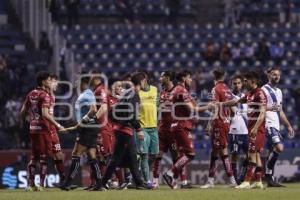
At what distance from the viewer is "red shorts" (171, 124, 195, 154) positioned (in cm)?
2344

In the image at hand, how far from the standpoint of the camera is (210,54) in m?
38.2

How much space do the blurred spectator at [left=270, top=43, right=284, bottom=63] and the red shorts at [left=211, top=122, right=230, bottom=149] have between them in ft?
48.2

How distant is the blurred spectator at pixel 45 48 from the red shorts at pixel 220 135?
13.8m

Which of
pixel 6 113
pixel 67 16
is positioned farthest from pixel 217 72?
pixel 67 16

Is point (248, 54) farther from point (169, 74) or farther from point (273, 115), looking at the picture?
point (273, 115)

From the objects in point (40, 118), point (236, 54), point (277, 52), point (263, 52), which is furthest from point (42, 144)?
point (277, 52)

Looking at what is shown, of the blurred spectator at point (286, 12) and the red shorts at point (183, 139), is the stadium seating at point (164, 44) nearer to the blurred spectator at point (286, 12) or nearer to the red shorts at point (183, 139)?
the blurred spectator at point (286, 12)

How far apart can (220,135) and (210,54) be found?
1421 centimetres

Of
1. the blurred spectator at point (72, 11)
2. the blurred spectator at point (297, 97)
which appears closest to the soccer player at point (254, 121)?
the blurred spectator at point (297, 97)

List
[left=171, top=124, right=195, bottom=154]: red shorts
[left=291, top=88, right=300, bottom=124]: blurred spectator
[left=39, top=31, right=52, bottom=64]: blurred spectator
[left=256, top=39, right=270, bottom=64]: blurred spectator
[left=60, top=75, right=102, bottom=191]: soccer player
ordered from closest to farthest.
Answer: [left=60, top=75, right=102, bottom=191]: soccer player < [left=171, top=124, right=195, bottom=154]: red shorts < [left=291, top=88, right=300, bottom=124]: blurred spectator < [left=39, top=31, right=52, bottom=64]: blurred spectator < [left=256, top=39, right=270, bottom=64]: blurred spectator

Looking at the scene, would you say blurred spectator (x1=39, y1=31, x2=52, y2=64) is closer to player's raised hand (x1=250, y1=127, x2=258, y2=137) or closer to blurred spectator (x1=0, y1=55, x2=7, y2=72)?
blurred spectator (x1=0, y1=55, x2=7, y2=72)

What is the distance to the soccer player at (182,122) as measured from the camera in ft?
76.0

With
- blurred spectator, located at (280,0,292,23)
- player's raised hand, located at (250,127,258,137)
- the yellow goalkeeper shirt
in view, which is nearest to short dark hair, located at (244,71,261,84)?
player's raised hand, located at (250,127,258,137)

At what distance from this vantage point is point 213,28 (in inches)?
1560
